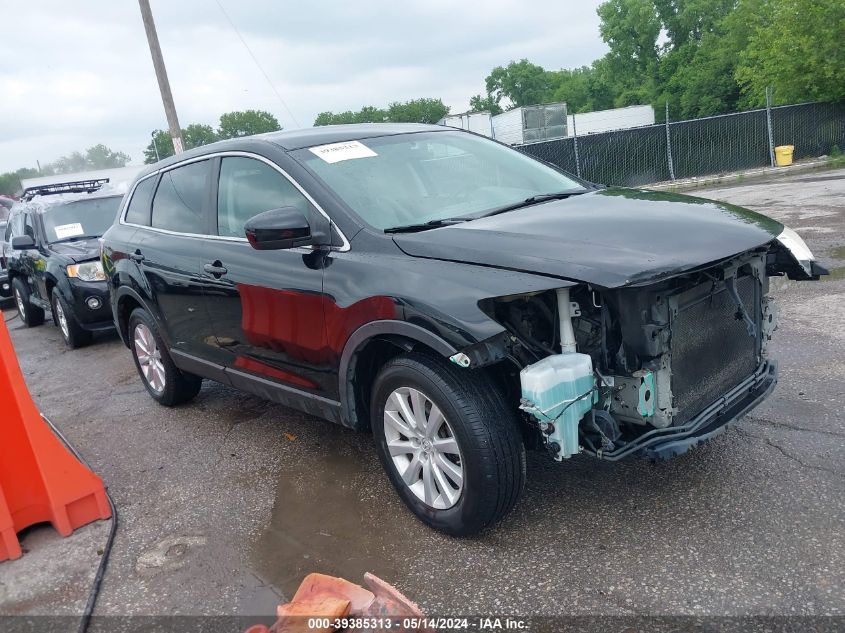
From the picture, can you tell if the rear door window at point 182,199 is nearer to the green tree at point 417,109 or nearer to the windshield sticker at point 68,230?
the windshield sticker at point 68,230

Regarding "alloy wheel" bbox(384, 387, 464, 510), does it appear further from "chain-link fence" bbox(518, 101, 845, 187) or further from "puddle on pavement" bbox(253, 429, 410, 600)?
"chain-link fence" bbox(518, 101, 845, 187)

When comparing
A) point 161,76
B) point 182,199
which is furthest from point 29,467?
point 161,76

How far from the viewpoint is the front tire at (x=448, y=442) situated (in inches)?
112

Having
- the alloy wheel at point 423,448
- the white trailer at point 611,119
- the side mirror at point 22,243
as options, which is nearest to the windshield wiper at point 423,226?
the alloy wheel at point 423,448

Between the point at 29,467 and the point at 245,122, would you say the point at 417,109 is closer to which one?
the point at 245,122

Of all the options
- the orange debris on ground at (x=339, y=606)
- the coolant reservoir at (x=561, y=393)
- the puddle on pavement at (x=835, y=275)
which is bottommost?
the puddle on pavement at (x=835, y=275)

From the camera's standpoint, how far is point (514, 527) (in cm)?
319

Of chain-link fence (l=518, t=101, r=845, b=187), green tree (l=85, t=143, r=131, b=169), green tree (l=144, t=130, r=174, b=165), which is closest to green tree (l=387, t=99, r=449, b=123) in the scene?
green tree (l=144, t=130, r=174, b=165)

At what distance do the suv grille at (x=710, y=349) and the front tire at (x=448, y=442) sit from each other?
0.72m

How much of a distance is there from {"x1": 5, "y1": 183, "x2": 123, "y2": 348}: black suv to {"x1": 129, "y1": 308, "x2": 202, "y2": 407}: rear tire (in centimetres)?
269

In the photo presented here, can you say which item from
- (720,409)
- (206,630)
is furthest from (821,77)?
A: (206,630)

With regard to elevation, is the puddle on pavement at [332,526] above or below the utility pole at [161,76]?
below

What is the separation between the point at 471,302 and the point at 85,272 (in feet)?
21.4

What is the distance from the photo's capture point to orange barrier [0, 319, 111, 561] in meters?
3.54
